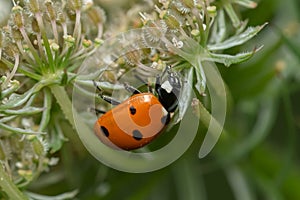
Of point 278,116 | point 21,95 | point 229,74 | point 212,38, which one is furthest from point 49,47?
point 278,116

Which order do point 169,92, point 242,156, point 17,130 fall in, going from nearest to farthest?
point 17,130, point 169,92, point 242,156

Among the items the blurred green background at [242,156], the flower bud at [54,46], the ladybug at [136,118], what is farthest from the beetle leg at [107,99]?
the blurred green background at [242,156]

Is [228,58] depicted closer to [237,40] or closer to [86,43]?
[237,40]

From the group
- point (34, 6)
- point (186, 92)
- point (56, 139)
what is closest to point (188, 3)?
point (186, 92)

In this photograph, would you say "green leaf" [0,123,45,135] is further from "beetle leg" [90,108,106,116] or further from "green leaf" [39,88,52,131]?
"beetle leg" [90,108,106,116]

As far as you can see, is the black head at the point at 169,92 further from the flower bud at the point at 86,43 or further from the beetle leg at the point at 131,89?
the flower bud at the point at 86,43

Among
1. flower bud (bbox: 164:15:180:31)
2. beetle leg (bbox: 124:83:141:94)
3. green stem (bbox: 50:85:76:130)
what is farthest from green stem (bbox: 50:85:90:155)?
flower bud (bbox: 164:15:180:31)
